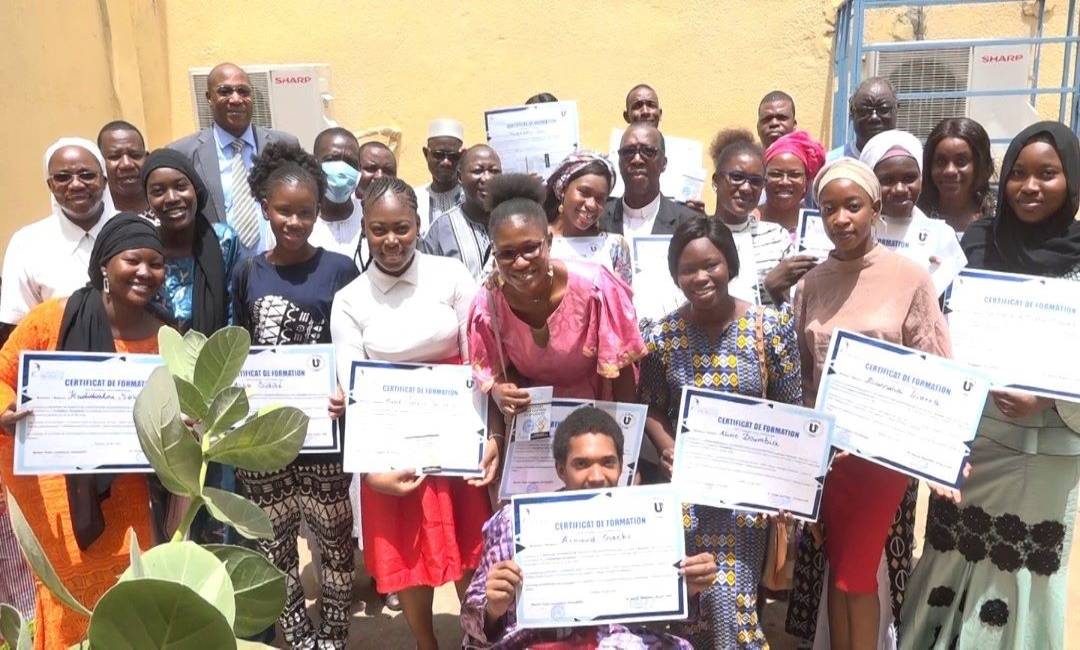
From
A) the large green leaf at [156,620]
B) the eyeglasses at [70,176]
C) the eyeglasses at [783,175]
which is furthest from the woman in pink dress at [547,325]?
the large green leaf at [156,620]

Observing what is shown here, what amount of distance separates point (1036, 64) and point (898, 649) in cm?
653

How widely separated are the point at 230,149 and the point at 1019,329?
14.2 feet

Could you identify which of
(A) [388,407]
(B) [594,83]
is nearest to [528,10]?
(B) [594,83]

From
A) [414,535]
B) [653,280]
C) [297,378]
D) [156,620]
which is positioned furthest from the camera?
[653,280]

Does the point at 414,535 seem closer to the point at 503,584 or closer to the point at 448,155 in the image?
the point at 503,584

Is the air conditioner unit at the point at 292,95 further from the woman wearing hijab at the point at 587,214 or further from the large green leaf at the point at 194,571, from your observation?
the large green leaf at the point at 194,571

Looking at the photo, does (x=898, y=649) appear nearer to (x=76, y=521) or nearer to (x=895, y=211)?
(x=895, y=211)

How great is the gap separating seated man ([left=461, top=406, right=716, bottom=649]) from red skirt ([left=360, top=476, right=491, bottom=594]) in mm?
656

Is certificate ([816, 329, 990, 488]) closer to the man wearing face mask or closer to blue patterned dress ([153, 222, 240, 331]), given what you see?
blue patterned dress ([153, 222, 240, 331])

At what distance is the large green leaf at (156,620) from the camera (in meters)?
0.67

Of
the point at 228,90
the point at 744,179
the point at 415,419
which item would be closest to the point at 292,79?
the point at 228,90

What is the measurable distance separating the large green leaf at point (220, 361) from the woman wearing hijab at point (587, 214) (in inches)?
124

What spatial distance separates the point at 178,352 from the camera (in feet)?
2.88

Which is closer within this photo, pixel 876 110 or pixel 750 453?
pixel 750 453
